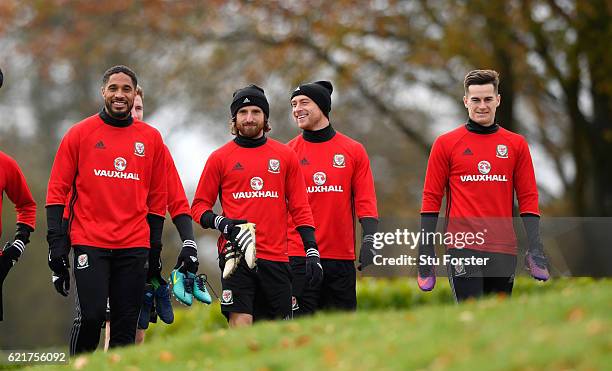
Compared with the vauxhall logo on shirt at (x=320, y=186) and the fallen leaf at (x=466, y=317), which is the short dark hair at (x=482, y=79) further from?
the fallen leaf at (x=466, y=317)

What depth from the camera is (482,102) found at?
1191 cm

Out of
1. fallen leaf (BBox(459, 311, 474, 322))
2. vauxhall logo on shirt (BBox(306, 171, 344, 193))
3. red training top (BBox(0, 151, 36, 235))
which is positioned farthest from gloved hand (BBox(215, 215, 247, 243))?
fallen leaf (BBox(459, 311, 474, 322))

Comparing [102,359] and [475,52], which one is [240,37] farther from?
[102,359]

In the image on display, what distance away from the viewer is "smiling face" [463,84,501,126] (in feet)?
38.9

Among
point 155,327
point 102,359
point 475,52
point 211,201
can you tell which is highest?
point 475,52

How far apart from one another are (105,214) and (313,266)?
1.94m

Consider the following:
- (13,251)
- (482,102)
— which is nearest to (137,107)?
(13,251)

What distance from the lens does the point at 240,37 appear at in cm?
2900

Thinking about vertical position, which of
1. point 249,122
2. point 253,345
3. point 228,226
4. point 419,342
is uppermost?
point 249,122

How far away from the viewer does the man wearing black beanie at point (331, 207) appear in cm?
1225

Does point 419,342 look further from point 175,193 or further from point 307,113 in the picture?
point 307,113

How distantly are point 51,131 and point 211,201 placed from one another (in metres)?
31.2

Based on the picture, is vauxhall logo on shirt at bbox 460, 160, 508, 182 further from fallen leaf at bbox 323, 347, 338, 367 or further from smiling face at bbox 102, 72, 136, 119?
fallen leaf at bbox 323, 347, 338, 367

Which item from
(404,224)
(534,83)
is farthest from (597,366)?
(534,83)
